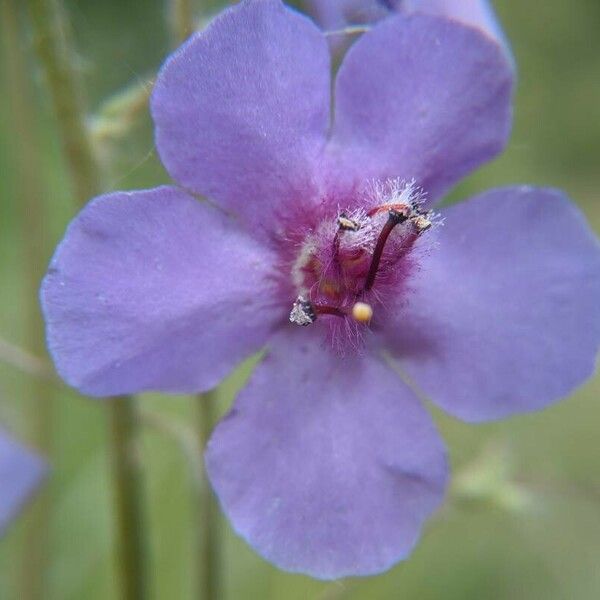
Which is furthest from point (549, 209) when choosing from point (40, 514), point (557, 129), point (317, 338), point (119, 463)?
point (557, 129)

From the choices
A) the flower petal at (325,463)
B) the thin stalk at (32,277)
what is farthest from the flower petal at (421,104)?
the thin stalk at (32,277)

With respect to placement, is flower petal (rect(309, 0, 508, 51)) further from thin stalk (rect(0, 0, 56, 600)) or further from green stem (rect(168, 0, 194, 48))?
thin stalk (rect(0, 0, 56, 600))

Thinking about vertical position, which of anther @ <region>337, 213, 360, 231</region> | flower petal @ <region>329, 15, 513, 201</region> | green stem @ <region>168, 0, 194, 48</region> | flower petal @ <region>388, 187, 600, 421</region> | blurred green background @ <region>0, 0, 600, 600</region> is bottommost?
blurred green background @ <region>0, 0, 600, 600</region>

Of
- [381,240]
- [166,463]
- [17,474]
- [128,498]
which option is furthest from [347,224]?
[166,463]

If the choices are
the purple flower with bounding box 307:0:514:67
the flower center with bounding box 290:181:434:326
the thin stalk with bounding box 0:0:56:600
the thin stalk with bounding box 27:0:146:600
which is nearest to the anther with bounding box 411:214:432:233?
the flower center with bounding box 290:181:434:326

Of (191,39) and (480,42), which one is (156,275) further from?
(480,42)

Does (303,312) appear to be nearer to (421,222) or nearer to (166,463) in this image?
(421,222)
